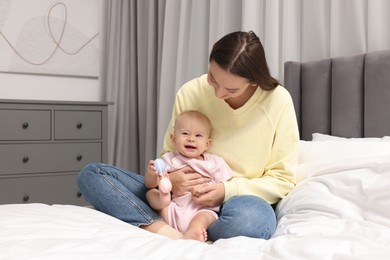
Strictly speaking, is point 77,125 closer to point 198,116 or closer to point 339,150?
point 198,116

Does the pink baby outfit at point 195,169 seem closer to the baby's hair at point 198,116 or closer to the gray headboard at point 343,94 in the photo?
the baby's hair at point 198,116

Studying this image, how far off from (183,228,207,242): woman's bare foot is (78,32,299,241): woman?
0.17ft

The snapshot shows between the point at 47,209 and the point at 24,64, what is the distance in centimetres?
227

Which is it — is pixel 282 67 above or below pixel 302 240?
above

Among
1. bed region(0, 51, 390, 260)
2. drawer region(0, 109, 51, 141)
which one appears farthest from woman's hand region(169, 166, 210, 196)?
drawer region(0, 109, 51, 141)

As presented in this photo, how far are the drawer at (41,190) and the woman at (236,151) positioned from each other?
5.08 ft

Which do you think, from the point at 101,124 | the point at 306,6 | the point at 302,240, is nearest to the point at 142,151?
the point at 101,124

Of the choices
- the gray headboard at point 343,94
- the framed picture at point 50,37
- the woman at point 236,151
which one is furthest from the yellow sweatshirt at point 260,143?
the framed picture at point 50,37

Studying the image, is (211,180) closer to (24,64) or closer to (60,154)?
(60,154)

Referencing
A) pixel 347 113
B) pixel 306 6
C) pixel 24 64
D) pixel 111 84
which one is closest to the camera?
pixel 347 113

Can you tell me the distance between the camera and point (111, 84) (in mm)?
3764

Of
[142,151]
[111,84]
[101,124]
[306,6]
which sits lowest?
[142,151]

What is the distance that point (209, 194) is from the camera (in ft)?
5.01

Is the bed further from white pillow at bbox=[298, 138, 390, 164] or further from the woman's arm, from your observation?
the woman's arm
